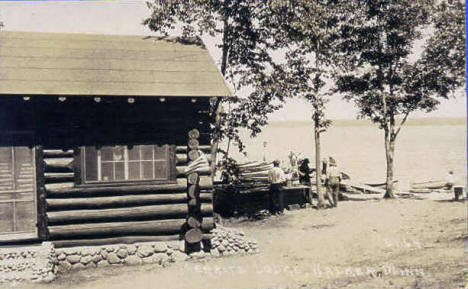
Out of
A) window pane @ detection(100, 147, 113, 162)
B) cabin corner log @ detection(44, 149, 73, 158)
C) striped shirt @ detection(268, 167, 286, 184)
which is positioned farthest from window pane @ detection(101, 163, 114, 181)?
striped shirt @ detection(268, 167, 286, 184)

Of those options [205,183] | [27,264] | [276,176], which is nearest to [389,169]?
[276,176]

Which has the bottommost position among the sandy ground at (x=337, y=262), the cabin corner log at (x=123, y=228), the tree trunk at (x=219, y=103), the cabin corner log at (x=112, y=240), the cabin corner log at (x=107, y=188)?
the sandy ground at (x=337, y=262)

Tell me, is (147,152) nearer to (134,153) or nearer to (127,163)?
(134,153)

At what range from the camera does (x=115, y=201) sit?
10.9m

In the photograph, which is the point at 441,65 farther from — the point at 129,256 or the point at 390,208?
the point at 129,256

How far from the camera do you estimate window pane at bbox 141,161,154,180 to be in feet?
36.5

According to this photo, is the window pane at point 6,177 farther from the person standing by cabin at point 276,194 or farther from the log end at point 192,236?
the person standing by cabin at point 276,194

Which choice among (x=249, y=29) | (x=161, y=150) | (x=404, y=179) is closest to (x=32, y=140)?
(x=161, y=150)

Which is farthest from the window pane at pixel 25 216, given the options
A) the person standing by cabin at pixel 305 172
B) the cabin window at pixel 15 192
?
the person standing by cabin at pixel 305 172

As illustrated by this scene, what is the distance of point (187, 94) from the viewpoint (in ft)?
35.6

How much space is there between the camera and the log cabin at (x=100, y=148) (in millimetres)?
10516

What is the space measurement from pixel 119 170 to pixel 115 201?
722 mm

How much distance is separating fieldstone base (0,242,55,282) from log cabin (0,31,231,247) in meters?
0.35

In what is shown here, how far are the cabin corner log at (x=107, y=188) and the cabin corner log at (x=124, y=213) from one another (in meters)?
0.41
